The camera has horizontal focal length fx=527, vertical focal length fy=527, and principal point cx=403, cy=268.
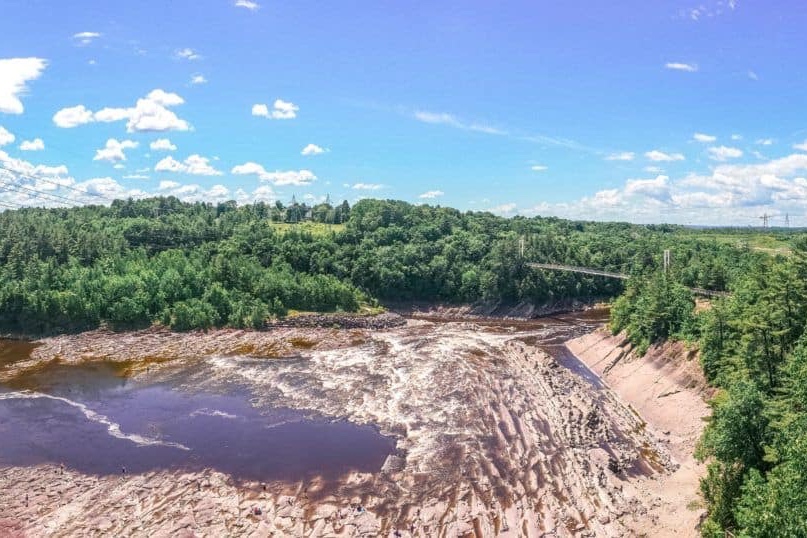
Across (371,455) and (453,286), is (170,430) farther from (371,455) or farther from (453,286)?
(453,286)

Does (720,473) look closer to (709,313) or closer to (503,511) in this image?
(503,511)

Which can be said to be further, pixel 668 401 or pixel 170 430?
pixel 668 401

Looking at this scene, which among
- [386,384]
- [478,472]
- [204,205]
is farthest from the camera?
[204,205]

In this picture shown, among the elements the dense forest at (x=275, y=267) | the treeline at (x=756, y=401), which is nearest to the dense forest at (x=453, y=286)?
the treeline at (x=756, y=401)

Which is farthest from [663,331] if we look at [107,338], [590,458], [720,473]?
[107,338]

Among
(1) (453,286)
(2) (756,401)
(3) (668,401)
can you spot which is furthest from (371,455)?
(1) (453,286)

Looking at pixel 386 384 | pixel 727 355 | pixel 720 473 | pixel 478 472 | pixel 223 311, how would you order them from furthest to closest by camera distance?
1. pixel 223 311
2. pixel 386 384
3. pixel 727 355
4. pixel 478 472
5. pixel 720 473

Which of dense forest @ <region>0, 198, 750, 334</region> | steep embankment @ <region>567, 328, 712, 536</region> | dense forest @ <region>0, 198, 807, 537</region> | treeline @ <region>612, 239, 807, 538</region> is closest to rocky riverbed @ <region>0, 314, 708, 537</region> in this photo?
steep embankment @ <region>567, 328, 712, 536</region>
